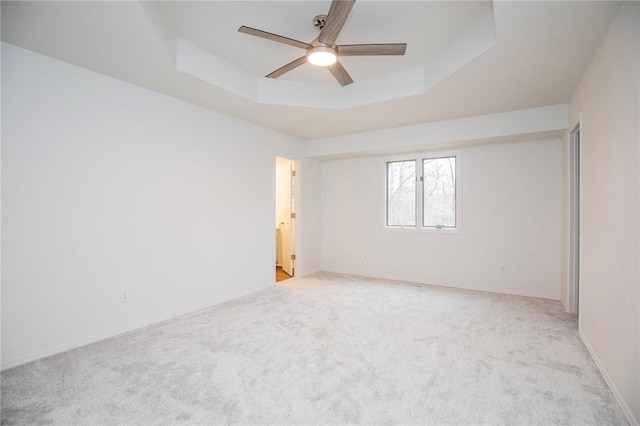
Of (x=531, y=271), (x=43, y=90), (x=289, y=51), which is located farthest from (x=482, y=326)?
(x=43, y=90)

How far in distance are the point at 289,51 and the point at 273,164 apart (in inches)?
83.4

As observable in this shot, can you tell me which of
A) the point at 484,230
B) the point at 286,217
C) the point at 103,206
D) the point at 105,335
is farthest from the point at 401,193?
the point at 105,335

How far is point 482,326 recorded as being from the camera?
3240mm

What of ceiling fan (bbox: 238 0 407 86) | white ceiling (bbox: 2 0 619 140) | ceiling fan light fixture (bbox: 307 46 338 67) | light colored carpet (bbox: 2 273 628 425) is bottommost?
light colored carpet (bbox: 2 273 628 425)

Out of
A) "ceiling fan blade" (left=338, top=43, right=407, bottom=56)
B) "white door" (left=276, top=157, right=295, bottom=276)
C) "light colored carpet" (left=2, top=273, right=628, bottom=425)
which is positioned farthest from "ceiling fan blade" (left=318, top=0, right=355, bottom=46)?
"white door" (left=276, top=157, right=295, bottom=276)

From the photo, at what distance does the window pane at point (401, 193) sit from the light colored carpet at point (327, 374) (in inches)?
81.6

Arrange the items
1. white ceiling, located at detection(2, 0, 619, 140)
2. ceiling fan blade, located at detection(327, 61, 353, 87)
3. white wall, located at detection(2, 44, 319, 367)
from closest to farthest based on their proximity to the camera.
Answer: white ceiling, located at detection(2, 0, 619, 140) → white wall, located at detection(2, 44, 319, 367) → ceiling fan blade, located at detection(327, 61, 353, 87)

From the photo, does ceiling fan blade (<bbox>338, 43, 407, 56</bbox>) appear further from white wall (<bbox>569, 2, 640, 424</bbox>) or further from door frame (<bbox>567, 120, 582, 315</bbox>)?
door frame (<bbox>567, 120, 582, 315</bbox>)

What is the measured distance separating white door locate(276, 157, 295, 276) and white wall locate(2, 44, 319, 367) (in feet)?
4.68

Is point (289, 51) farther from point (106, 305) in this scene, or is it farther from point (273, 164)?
point (106, 305)

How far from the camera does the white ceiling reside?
Result: 2123 millimetres

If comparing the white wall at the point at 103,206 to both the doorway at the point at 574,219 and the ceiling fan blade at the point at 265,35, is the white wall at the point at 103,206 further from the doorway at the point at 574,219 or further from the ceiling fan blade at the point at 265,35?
the doorway at the point at 574,219

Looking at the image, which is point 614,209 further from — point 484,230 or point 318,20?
point 484,230

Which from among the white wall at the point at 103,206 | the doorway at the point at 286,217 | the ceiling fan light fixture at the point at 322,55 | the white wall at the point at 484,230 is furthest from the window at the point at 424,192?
the ceiling fan light fixture at the point at 322,55
